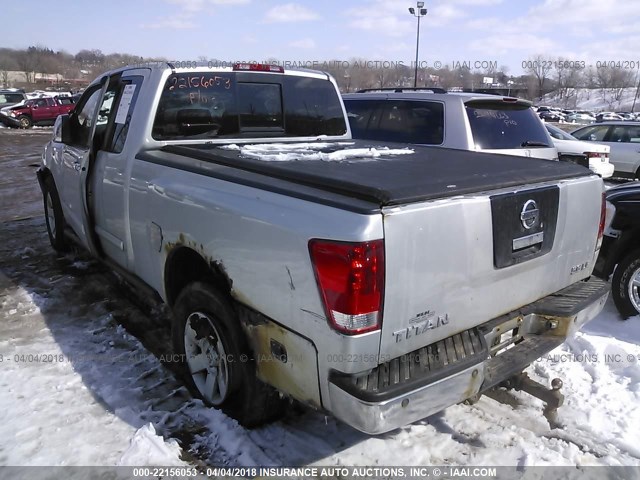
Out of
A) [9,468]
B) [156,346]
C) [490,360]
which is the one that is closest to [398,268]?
[490,360]

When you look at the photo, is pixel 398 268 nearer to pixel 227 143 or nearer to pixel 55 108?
pixel 227 143

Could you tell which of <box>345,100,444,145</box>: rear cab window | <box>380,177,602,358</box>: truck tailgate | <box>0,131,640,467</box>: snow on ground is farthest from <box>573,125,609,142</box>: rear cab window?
<box>380,177,602,358</box>: truck tailgate

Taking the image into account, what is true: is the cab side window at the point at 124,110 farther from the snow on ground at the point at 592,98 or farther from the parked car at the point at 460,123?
the snow on ground at the point at 592,98

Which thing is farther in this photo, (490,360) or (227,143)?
(227,143)

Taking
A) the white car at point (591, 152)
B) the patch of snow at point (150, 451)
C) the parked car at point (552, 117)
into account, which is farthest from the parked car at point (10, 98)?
the parked car at point (552, 117)

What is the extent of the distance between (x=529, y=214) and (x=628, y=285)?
94.4 inches

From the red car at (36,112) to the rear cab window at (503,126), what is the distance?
85.5ft

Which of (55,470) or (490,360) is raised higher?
(490,360)

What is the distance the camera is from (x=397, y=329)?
7.27 ft

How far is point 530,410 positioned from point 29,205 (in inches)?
346

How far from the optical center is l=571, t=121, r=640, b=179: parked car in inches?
507

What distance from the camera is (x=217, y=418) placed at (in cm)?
305

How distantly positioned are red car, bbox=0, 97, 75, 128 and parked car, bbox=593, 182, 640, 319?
91.2 feet

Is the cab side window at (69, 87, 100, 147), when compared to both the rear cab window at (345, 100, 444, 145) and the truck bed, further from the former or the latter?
the rear cab window at (345, 100, 444, 145)
